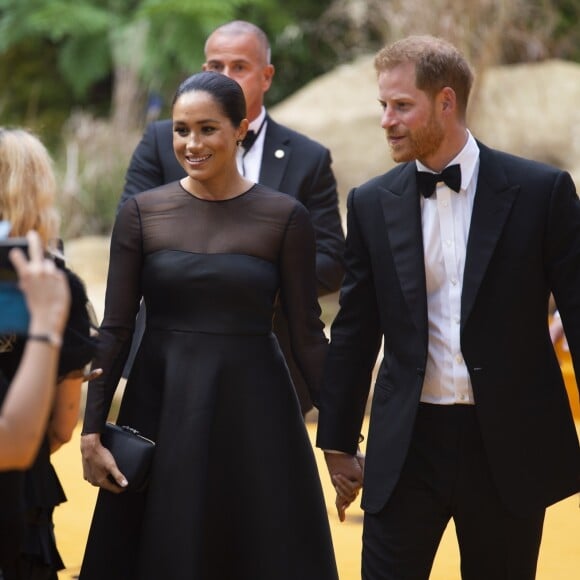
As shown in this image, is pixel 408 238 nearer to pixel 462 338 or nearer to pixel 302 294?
pixel 462 338

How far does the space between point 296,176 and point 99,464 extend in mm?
1781

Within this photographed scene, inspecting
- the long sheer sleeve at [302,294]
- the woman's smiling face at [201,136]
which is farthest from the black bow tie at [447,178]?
the woman's smiling face at [201,136]

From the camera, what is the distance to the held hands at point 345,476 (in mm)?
4008

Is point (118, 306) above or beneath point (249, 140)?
beneath

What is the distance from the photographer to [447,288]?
3742mm

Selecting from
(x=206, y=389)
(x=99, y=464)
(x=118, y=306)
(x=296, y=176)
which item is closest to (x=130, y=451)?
(x=99, y=464)

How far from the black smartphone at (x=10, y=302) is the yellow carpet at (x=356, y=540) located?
9.77ft

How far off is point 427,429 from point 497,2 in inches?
352

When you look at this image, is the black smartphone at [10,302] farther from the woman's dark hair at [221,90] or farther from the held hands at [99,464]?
the woman's dark hair at [221,90]

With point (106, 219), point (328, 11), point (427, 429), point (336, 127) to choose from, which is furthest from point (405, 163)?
point (328, 11)

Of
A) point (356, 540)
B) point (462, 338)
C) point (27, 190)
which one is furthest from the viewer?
point (356, 540)

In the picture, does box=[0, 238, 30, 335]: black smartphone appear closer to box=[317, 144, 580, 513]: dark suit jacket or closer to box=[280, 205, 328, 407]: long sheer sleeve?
box=[317, 144, 580, 513]: dark suit jacket

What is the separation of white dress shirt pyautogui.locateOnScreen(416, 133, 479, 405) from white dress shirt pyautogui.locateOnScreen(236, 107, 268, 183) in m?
1.68

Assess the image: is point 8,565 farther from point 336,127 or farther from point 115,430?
point 336,127
